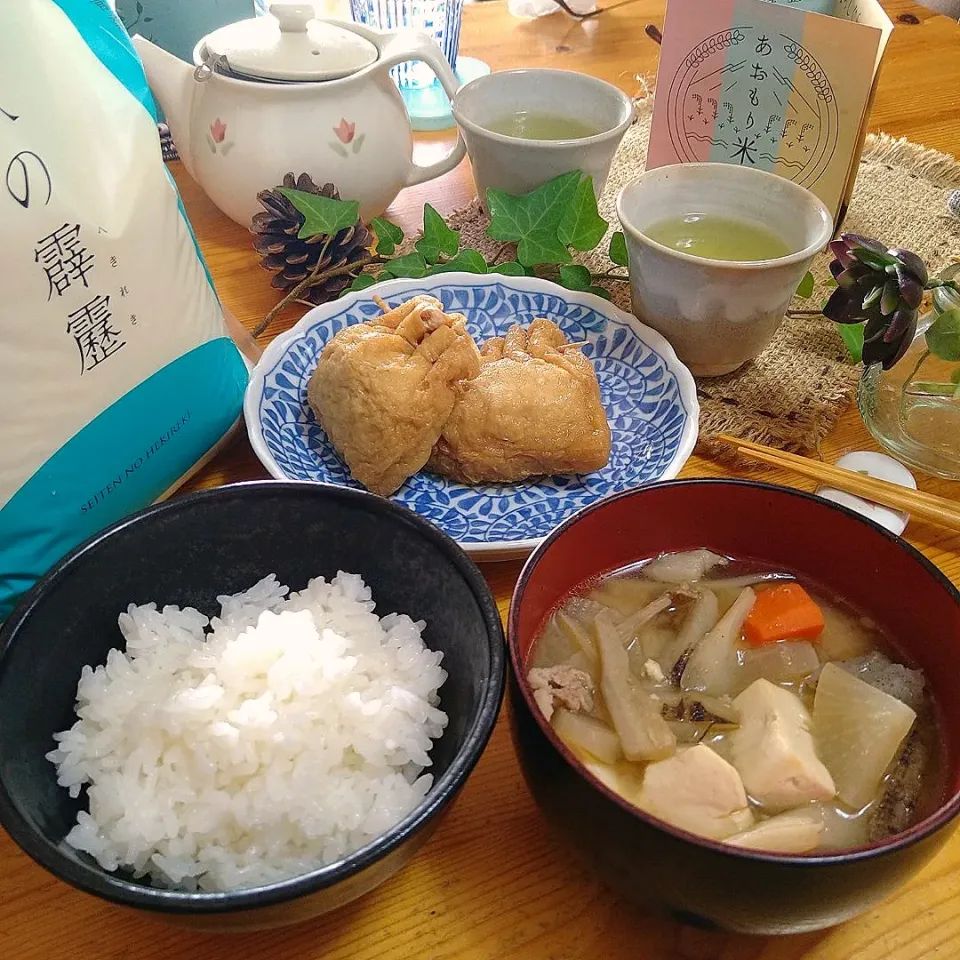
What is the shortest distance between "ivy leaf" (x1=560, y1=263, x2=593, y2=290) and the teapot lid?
562mm

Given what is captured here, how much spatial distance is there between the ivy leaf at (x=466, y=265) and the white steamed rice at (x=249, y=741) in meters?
0.81

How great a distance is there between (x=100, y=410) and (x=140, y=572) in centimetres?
27

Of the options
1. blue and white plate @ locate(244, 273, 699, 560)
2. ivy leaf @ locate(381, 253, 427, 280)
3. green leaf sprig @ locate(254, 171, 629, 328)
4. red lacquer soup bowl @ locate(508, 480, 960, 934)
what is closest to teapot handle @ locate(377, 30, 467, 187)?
green leaf sprig @ locate(254, 171, 629, 328)

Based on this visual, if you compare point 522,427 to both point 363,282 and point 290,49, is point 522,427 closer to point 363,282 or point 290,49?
point 363,282

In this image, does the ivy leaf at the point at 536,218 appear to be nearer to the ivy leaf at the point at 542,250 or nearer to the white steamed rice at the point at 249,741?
the ivy leaf at the point at 542,250

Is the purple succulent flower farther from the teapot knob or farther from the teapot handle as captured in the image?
the teapot knob

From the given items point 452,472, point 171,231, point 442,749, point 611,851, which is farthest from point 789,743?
point 171,231

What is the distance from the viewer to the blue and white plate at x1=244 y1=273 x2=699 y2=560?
1251 millimetres

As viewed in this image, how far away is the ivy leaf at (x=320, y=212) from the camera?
1.58m

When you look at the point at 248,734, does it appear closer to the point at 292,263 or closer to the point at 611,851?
the point at 611,851

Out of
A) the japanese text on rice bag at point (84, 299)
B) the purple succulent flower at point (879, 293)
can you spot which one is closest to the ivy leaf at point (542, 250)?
the purple succulent flower at point (879, 293)

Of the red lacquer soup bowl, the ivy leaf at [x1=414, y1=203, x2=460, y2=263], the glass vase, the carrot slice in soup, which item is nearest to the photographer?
the red lacquer soup bowl

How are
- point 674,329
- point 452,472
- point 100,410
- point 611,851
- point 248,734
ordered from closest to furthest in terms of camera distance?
point 611,851 < point 248,734 < point 100,410 < point 452,472 < point 674,329

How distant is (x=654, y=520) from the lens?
0.98 m
